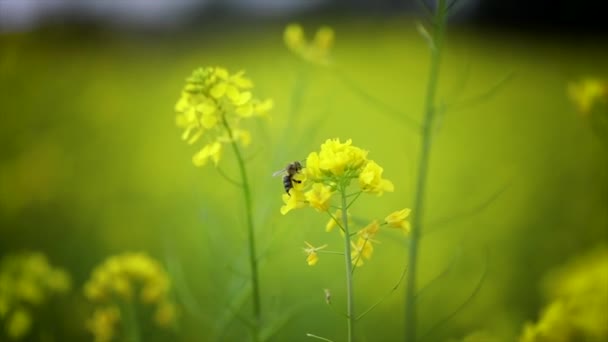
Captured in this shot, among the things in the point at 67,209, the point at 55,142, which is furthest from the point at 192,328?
the point at 55,142

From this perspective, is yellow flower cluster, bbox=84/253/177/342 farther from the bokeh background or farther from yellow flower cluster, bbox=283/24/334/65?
yellow flower cluster, bbox=283/24/334/65

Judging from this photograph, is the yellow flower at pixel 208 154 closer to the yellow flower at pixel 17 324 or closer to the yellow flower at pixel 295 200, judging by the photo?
the yellow flower at pixel 295 200

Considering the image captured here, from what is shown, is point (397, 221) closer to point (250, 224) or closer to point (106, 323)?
point (250, 224)

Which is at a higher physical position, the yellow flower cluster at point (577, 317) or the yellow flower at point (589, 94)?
the yellow flower at point (589, 94)

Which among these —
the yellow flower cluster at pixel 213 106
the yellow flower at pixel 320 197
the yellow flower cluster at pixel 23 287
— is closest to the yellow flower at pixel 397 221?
the yellow flower at pixel 320 197

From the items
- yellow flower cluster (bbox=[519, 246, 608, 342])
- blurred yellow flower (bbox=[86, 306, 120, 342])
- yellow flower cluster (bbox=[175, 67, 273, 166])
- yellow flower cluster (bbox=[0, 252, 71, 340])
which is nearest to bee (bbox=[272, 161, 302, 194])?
yellow flower cluster (bbox=[175, 67, 273, 166])

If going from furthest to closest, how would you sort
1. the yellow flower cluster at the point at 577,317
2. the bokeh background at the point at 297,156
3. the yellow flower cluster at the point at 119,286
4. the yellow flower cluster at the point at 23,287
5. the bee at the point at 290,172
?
1. the bokeh background at the point at 297,156
2. the yellow flower cluster at the point at 23,287
3. the yellow flower cluster at the point at 119,286
4. the yellow flower cluster at the point at 577,317
5. the bee at the point at 290,172

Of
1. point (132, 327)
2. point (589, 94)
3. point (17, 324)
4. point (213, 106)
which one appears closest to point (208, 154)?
point (213, 106)
